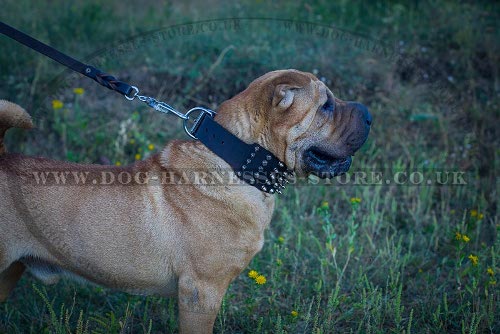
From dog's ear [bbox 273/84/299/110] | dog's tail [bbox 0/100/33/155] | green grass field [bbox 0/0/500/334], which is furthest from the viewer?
green grass field [bbox 0/0/500/334]

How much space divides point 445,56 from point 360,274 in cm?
403

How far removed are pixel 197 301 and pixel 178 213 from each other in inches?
19.5

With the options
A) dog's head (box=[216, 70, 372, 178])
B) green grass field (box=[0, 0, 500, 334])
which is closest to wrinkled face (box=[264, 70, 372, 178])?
dog's head (box=[216, 70, 372, 178])

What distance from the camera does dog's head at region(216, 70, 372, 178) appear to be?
10.2 ft

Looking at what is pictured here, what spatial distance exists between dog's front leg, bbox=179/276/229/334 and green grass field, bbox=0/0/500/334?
46cm

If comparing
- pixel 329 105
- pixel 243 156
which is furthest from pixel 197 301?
pixel 329 105

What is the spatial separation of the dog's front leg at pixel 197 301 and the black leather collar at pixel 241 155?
2.01ft

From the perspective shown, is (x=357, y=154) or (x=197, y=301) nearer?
(x=197, y=301)

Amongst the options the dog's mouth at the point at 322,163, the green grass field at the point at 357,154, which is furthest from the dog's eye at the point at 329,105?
the green grass field at the point at 357,154

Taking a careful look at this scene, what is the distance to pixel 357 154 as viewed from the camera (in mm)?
5637

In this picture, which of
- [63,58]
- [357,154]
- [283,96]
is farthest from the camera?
[357,154]

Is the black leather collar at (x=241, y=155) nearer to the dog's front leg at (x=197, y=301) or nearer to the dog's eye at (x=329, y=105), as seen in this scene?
the dog's eye at (x=329, y=105)

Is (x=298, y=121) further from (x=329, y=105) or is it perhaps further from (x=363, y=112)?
(x=363, y=112)

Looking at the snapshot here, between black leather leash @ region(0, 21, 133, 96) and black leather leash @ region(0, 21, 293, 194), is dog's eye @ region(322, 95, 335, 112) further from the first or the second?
black leather leash @ region(0, 21, 133, 96)
